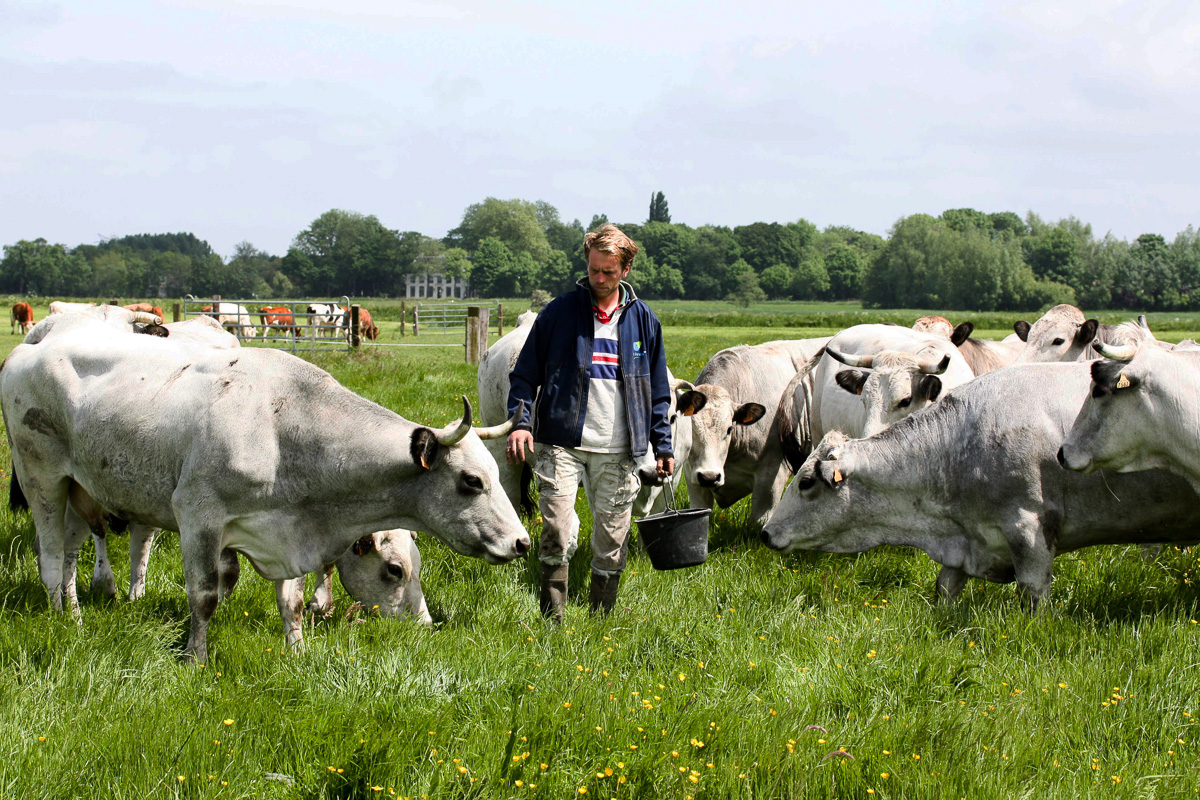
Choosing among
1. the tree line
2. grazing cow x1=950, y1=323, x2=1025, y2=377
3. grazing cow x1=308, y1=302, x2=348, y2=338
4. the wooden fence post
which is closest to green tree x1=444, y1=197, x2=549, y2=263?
the tree line

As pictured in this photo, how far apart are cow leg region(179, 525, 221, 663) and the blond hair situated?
2.60 metres

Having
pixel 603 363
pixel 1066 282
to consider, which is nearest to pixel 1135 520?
pixel 603 363

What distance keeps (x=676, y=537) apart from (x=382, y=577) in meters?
1.80

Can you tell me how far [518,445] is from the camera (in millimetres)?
5375

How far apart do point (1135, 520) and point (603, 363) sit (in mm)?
3442

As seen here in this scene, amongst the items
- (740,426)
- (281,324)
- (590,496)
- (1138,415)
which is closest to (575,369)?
(590,496)

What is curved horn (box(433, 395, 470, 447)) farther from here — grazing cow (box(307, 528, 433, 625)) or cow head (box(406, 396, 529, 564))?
grazing cow (box(307, 528, 433, 625))

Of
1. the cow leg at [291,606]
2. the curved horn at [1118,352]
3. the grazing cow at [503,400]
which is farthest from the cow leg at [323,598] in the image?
the curved horn at [1118,352]

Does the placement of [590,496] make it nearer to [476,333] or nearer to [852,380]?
[852,380]

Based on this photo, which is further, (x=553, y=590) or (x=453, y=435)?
(x=553, y=590)

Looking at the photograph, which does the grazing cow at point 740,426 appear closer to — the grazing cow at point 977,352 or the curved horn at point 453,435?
the grazing cow at point 977,352

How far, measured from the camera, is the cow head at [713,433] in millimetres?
7672

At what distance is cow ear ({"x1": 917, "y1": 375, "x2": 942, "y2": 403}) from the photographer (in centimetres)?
759

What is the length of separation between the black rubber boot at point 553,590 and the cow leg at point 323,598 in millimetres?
1329
